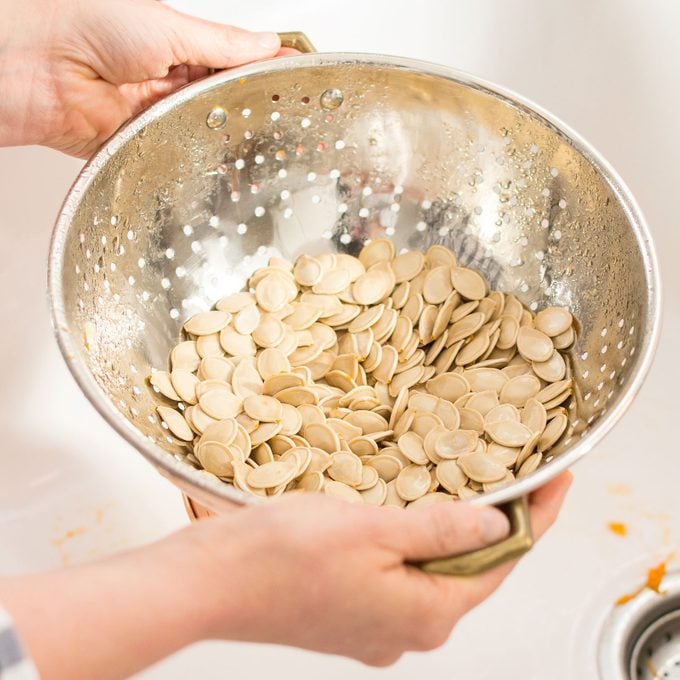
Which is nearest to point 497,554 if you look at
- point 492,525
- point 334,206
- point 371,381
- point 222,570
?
point 492,525

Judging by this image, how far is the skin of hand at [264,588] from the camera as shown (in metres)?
0.37

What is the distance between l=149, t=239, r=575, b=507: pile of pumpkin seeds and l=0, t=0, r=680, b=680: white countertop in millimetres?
192

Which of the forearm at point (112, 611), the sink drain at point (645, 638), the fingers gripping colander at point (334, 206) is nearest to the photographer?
the forearm at point (112, 611)

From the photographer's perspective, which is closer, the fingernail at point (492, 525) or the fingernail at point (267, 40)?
the fingernail at point (492, 525)

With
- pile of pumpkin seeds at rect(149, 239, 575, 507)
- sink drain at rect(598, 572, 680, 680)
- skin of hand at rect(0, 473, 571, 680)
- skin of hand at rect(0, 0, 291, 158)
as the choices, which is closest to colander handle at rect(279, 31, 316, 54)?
skin of hand at rect(0, 0, 291, 158)

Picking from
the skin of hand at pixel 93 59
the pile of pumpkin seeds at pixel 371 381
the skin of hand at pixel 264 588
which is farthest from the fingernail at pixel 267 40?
the skin of hand at pixel 264 588

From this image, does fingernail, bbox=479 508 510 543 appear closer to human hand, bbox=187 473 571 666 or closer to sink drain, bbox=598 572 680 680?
human hand, bbox=187 473 571 666

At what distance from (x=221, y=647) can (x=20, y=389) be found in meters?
0.29

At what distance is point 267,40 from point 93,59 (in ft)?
0.41

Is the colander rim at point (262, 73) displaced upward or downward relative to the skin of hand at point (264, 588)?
upward

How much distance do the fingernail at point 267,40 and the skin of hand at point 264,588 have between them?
1.15ft

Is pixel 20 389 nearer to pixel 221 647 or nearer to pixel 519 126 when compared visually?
pixel 221 647

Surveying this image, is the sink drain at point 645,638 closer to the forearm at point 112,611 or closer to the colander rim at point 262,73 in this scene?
the colander rim at point 262,73

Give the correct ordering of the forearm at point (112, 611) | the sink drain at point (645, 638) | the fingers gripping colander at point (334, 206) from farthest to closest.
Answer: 1. the sink drain at point (645, 638)
2. the fingers gripping colander at point (334, 206)
3. the forearm at point (112, 611)
